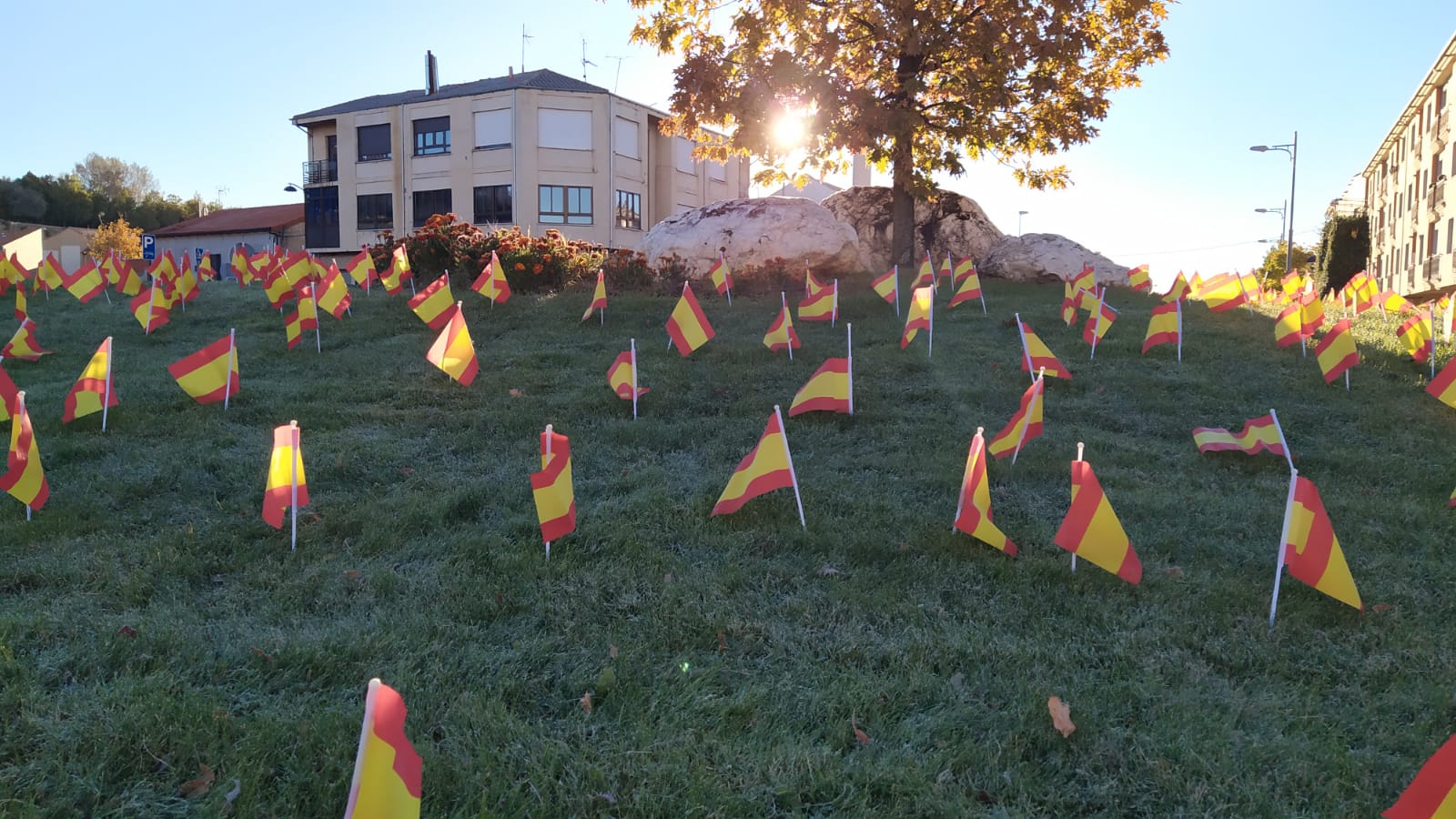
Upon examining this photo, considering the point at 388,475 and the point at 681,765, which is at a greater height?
the point at 388,475

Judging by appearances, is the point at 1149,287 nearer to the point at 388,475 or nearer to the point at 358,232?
the point at 388,475

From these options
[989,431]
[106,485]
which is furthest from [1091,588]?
[106,485]

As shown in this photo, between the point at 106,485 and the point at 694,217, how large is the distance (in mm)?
11919

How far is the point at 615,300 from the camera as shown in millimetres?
12914

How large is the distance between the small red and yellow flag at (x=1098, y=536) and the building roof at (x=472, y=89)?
34.1 metres

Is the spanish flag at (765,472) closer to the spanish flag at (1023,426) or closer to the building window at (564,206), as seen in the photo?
the spanish flag at (1023,426)

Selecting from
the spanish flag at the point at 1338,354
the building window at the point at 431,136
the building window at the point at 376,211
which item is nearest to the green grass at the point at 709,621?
the spanish flag at the point at 1338,354

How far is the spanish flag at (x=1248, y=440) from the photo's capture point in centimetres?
599

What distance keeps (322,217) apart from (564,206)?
12.7m

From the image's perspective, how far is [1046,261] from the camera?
1666 centimetres

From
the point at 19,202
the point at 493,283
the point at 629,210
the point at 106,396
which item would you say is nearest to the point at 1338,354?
the point at 493,283

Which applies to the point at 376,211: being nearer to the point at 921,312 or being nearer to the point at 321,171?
the point at 321,171

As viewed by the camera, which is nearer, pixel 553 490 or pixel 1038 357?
pixel 553 490

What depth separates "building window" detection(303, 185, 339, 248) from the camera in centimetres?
3972
